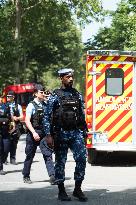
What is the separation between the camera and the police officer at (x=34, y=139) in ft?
30.5

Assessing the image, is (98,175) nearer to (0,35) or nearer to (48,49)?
(0,35)

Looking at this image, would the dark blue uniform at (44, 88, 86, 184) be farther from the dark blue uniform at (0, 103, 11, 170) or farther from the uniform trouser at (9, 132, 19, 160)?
the uniform trouser at (9, 132, 19, 160)

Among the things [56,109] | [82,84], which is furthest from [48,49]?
[56,109]

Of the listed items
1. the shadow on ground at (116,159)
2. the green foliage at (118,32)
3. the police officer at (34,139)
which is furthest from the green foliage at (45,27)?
the police officer at (34,139)

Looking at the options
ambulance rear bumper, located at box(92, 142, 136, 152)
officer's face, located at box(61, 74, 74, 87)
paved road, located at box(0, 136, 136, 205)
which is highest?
officer's face, located at box(61, 74, 74, 87)

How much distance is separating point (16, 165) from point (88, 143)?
178 cm

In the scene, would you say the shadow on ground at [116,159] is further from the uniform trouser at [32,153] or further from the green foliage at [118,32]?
the green foliage at [118,32]

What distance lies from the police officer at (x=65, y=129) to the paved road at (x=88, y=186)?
37 centimetres

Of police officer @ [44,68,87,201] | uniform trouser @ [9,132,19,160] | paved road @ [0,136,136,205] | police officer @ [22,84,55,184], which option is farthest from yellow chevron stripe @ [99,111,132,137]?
police officer @ [44,68,87,201]

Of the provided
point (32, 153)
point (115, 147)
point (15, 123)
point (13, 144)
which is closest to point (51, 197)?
point (32, 153)

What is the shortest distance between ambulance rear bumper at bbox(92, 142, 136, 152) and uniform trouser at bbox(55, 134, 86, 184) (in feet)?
13.2

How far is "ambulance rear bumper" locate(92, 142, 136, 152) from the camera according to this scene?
11734 mm

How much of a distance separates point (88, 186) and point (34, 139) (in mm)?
1215

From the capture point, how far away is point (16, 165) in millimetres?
12398
